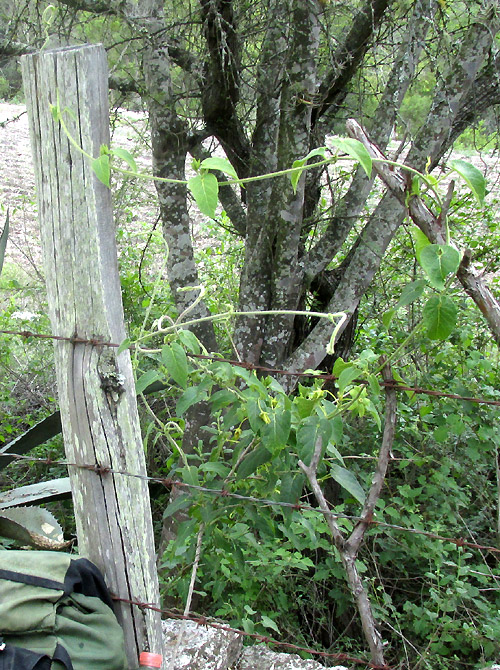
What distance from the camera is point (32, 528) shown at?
1668 mm

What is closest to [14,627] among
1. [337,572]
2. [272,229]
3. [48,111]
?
[48,111]

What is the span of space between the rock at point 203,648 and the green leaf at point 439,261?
1.62m

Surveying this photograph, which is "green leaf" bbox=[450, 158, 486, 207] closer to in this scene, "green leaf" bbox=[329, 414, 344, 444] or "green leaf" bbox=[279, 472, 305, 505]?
"green leaf" bbox=[329, 414, 344, 444]

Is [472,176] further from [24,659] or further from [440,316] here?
[24,659]

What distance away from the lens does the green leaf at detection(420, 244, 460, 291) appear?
4.07 feet

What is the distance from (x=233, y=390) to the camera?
5.57 ft

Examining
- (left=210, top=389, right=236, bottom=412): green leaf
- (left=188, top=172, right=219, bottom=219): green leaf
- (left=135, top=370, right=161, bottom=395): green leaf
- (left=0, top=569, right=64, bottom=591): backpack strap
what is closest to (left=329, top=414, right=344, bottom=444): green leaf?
(left=210, top=389, right=236, bottom=412): green leaf

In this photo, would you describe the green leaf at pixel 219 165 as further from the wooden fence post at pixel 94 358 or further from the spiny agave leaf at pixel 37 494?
the spiny agave leaf at pixel 37 494

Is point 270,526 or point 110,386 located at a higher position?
point 110,386

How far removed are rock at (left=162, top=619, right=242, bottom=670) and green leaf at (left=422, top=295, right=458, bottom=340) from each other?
1.51m

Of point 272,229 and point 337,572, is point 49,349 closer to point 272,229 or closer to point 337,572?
point 272,229

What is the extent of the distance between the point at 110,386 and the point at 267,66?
112 inches

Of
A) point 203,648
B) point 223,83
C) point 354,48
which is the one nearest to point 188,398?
point 203,648

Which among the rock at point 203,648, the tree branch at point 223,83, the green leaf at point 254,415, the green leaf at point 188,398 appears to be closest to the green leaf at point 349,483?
the green leaf at point 254,415
